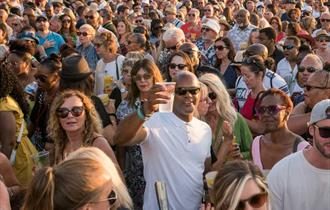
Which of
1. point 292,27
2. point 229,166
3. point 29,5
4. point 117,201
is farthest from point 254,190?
point 29,5

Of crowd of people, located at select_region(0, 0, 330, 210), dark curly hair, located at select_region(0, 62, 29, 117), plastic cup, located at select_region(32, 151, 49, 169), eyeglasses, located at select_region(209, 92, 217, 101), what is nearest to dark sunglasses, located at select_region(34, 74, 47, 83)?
crowd of people, located at select_region(0, 0, 330, 210)

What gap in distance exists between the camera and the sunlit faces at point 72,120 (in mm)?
4742

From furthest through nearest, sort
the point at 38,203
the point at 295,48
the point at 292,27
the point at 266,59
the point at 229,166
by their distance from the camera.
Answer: the point at 292,27 < the point at 295,48 < the point at 266,59 < the point at 229,166 < the point at 38,203

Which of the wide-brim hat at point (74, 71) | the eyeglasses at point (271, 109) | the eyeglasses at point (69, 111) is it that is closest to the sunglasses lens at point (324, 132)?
the eyeglasses at point (271, 109)

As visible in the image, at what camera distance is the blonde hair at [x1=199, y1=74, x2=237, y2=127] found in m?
5.58

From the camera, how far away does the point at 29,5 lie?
620 inches

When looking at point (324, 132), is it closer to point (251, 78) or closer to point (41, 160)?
point (41, 160)

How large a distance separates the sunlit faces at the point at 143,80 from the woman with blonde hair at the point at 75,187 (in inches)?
115

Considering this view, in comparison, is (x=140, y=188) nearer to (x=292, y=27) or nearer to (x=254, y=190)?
(x=254, y=190)

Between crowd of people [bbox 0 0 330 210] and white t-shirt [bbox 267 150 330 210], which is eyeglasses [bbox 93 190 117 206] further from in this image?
white t-shirt [bbox 267 150 330 210]

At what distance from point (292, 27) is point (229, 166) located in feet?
27.8

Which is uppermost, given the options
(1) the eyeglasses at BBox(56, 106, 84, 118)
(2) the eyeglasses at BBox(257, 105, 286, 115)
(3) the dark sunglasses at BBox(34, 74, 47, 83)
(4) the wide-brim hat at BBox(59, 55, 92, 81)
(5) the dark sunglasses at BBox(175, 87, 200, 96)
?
(4) the wide-brim hat at BBox(59, 55, 92, 81)

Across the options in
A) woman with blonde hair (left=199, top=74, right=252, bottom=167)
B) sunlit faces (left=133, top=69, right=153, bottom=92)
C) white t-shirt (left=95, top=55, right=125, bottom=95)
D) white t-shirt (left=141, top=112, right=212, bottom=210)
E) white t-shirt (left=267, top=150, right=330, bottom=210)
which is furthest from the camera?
white t-shirt (left=95, top=55, right=125, bottom=95)

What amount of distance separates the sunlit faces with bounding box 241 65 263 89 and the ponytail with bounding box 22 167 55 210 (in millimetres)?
4238
